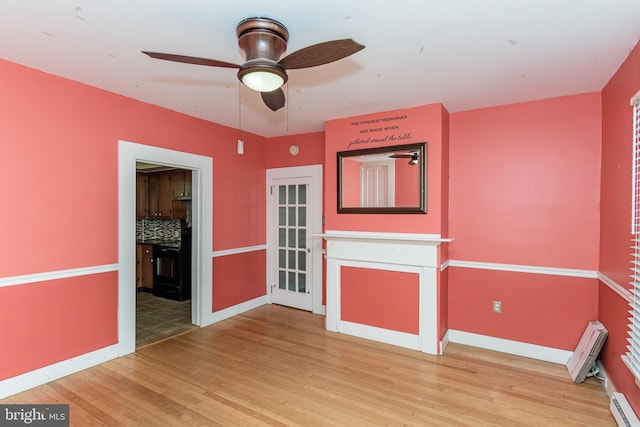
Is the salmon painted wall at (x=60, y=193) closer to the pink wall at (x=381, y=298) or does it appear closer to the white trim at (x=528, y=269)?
the pink wall at (x=381, y=298)

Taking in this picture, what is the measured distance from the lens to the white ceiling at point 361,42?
1.68 meters

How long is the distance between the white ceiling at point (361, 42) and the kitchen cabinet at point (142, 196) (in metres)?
3.09

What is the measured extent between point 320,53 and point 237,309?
3.52 metres

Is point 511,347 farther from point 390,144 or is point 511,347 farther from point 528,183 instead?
point 390,144

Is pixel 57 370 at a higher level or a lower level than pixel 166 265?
lower

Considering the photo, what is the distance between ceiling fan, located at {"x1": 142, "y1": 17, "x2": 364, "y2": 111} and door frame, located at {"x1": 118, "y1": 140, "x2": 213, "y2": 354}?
5.68ft

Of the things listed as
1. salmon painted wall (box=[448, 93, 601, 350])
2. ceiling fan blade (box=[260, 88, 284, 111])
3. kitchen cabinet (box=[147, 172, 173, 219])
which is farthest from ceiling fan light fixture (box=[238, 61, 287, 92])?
kitchen cabinet (box=[147, 172, 173, 219])

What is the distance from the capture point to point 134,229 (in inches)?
122

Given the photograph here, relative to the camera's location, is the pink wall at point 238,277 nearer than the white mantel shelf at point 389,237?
No

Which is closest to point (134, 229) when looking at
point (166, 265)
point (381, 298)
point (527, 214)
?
point (166, 265)

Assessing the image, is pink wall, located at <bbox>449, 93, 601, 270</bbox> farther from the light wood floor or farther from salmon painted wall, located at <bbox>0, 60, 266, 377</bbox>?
salmon painted wall, located at <bbox>0, 60, 266, 377</bbox>

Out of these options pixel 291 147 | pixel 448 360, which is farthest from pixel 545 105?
→ pixel 291 147

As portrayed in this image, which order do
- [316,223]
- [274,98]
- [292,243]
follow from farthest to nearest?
1. [292,243]
2. [316,223]
3. [274,98]

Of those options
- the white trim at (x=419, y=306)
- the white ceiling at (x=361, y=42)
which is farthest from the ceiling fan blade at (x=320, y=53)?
the white trim at (x=419, y=306)
